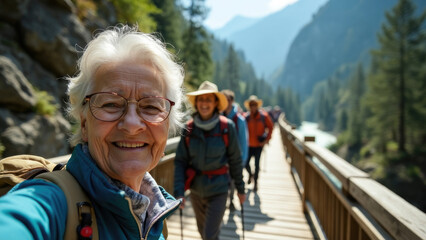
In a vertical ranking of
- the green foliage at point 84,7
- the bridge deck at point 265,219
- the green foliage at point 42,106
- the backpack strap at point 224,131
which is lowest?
the bridge deck at point 265,219

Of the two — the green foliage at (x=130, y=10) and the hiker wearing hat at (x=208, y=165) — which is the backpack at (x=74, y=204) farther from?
the green foliage at (x=130, y=10)

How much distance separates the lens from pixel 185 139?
3.23 metres

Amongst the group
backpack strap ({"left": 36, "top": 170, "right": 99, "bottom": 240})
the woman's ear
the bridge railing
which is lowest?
the bridge railing

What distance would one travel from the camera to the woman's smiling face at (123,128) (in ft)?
4.06

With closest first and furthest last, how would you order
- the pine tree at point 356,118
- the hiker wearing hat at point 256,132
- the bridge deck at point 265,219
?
the bridge deck at point 265,219, the hiker wearing hat at point 256,132, the pine tree at point 356,118

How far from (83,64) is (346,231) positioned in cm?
272

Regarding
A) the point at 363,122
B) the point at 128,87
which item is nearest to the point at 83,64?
the point at 128,87

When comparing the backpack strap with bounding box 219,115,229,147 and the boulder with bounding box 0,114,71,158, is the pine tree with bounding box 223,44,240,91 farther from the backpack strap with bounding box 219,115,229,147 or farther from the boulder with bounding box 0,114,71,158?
the backpack strap with bounding box 219,115,229,147

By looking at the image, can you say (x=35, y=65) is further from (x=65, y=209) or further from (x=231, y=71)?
(x=231, y=71)

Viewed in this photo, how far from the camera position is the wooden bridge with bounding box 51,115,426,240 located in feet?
5.26

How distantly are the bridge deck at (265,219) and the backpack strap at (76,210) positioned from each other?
339cm

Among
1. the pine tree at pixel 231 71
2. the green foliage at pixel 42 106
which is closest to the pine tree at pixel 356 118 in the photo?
the pine tree at pixel 231 71

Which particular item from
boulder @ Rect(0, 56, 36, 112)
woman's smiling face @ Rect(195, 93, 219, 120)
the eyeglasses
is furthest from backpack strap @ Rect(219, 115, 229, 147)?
boulder @ Rect(0, 56, 36, 112)

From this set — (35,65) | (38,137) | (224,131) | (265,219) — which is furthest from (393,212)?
(35,65)
